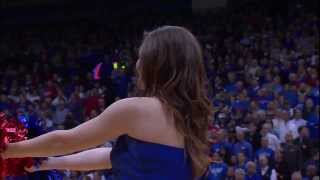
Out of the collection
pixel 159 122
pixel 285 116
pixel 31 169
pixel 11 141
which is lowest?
pixel 285 116

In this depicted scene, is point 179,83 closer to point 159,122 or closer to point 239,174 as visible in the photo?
point 159,122

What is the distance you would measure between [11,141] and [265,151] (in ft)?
23.0

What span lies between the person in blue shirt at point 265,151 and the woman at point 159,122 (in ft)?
23.0

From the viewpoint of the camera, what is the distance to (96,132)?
6.44 ft

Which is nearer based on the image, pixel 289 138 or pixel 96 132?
pixel 96 132

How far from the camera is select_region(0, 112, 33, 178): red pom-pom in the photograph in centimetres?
224

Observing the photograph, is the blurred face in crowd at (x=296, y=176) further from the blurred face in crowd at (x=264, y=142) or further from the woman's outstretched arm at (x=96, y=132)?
the woman's outstretched arm at (x=96, y=132)

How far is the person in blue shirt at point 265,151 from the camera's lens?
8961 mm

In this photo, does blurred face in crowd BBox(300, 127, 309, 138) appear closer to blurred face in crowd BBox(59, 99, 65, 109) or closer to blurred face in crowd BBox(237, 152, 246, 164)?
blurred face in crowd BBox(237, 152, 246, 164)

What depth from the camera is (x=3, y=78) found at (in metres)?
15.3

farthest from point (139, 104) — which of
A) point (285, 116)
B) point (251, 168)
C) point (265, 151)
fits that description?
point (285, 116)

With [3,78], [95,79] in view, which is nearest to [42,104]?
[95,79]

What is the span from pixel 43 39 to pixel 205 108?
51.1 feet

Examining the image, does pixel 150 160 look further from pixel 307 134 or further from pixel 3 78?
pixel 3 78
